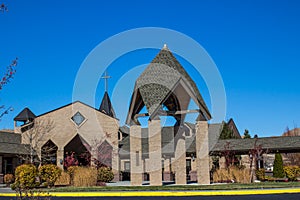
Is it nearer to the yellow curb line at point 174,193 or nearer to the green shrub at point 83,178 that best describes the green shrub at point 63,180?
the green shrub at point 83,178

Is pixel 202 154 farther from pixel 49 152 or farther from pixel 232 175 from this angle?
pixel 49 152

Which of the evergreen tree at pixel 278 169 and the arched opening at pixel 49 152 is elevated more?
the arched opening at pixel 49 152

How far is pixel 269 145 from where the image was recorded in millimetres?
37375

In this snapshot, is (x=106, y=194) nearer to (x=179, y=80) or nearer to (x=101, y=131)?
(x=179, y=80)

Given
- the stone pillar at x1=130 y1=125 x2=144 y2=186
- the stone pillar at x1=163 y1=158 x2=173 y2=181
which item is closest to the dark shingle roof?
the stone pillar at x1=163 y1=158 x2=173 y2=181

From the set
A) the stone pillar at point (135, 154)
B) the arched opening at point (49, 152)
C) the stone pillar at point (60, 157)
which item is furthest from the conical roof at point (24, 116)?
the stone pillar at point (135, 154)

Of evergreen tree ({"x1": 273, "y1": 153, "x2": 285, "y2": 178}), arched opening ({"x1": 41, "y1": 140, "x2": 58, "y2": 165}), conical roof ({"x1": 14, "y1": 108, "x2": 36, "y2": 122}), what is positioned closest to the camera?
evergreen tree ({"x1": 273, "y1": 153, "x2": 285, "y2": 178})

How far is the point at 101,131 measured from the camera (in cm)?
4025

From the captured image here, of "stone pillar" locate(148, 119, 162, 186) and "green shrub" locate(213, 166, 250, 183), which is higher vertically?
"stone pillar" locate(148, 119, 162, 186)

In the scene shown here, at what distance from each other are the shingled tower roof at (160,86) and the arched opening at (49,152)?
1625cm

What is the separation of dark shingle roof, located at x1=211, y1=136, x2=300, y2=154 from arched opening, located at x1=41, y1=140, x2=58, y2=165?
16150mm

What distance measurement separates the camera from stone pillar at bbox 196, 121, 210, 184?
1016 inches

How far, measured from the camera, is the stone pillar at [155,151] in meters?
25.4

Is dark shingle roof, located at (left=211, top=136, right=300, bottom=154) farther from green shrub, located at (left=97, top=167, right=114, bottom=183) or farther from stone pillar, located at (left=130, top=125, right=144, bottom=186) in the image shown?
stone pillar, located at (left=130, top=125, right=144, bottom=186)
